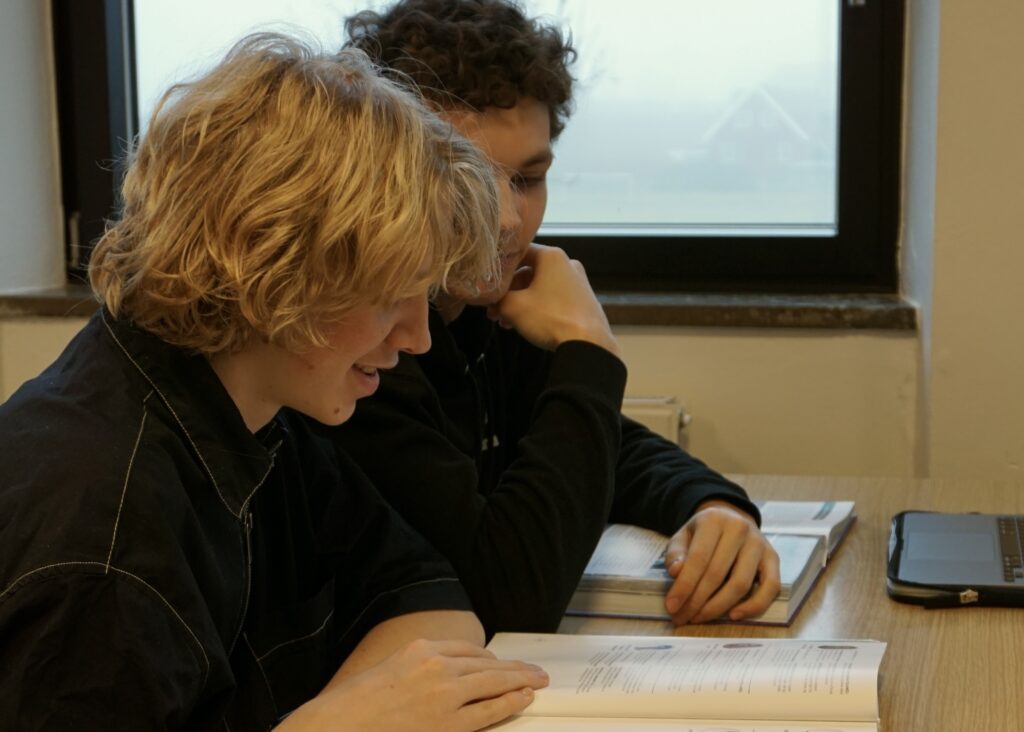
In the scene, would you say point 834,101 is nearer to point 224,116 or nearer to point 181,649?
point 224,116

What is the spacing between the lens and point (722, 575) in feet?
3.72

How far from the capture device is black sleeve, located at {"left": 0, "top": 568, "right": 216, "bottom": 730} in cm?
69

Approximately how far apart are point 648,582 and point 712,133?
136 cm

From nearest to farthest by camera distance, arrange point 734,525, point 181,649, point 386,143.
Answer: point 181,649 < point 386,143 < point 734,525

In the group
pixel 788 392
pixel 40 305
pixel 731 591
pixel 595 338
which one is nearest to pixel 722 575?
pixel 731 591

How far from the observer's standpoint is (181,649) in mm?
739

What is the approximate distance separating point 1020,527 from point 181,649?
89 cm

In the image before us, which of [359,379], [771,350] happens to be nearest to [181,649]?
[359,379]

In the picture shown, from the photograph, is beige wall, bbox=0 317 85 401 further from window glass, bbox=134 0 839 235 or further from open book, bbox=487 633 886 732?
open book, bbox=487 633 886 732

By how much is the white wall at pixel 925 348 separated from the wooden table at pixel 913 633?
1.85 ft

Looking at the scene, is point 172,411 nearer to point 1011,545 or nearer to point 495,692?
point 495,692

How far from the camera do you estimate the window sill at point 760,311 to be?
2.13 meters

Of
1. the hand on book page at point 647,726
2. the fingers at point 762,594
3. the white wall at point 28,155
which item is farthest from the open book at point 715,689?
the white wall at point 28,155

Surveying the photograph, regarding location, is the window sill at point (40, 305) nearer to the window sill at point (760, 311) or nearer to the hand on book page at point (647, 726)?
the window sill at point (760, 311)
